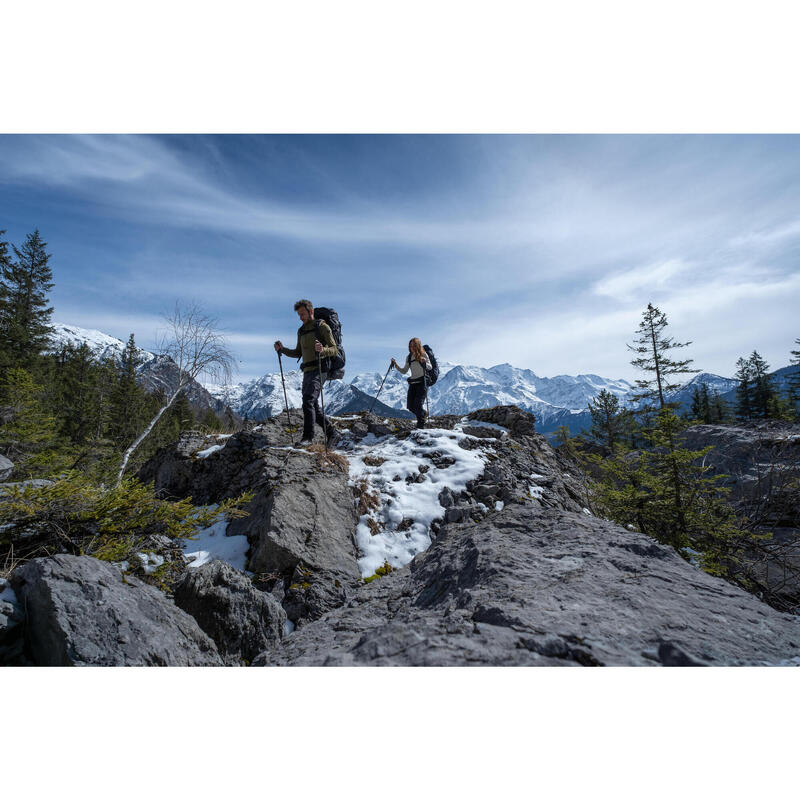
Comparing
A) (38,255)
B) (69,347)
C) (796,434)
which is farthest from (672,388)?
(69,347)

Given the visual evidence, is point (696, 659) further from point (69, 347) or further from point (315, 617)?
point (69, 347)

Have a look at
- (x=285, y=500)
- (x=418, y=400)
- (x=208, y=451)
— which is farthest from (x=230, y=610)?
(x=418, y=400)

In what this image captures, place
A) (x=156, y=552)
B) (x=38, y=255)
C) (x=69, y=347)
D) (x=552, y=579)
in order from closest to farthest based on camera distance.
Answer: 1. (x=552, y=579)
2. (x=156, y=552)
3. (x=38, y=255)
4. (x=69, y=347)

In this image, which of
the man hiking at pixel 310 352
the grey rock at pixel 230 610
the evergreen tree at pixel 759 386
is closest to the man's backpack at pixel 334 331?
the man hiking at pixel 310 352

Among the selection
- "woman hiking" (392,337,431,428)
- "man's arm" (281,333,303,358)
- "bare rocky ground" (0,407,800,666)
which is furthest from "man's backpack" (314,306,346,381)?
"woman hiking" (392,337,431,428)

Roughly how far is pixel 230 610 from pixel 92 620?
147cm

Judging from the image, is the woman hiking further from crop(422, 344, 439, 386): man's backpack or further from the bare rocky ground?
the bare rocky ground

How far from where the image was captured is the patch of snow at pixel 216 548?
489 centimetres

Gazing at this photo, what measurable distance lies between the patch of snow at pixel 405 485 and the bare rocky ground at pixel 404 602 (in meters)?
0.24

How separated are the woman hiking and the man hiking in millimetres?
3280

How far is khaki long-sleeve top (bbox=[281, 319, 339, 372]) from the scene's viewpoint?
7.61 metres

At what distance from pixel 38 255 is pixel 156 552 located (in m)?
32.2

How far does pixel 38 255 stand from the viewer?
24484 millimetres

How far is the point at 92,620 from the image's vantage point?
2424 mm
